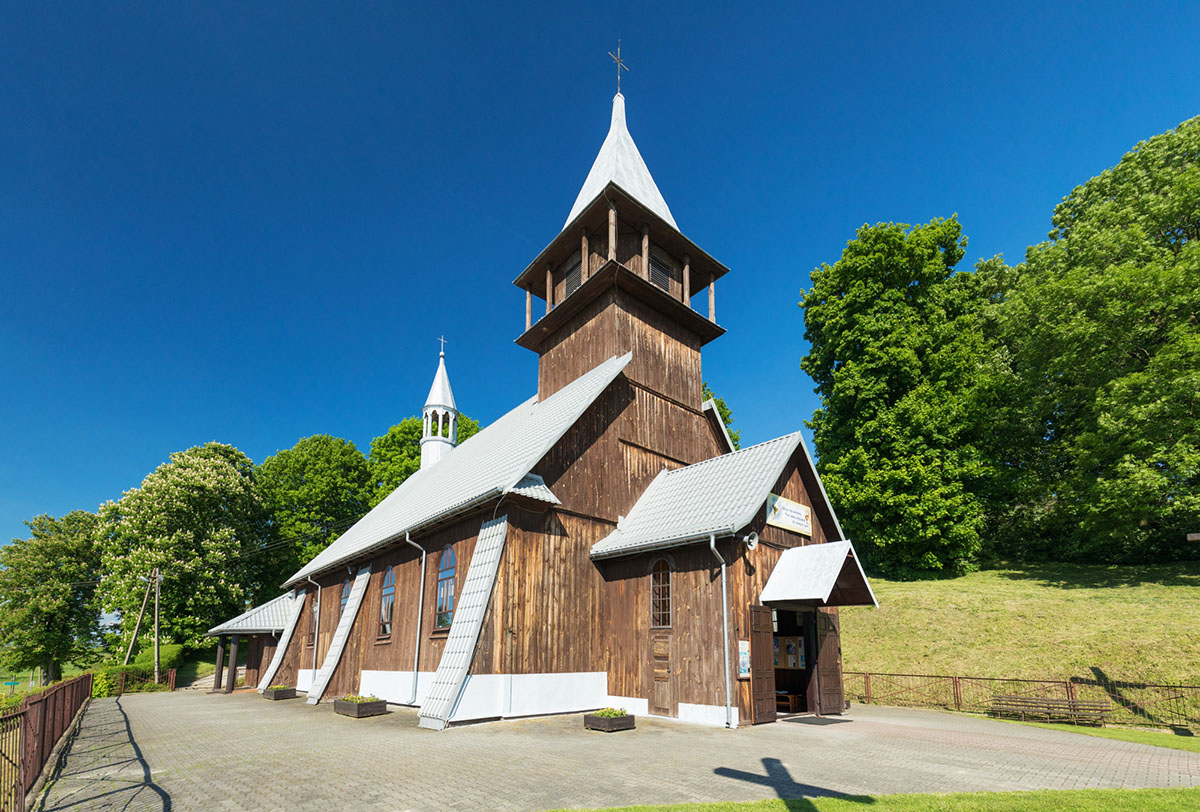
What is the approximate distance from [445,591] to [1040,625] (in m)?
17.9

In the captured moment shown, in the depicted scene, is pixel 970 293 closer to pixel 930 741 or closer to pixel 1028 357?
pixel 1028 357

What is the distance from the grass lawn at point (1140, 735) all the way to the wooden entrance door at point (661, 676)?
8.39 m

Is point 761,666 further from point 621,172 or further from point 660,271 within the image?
point 621,172

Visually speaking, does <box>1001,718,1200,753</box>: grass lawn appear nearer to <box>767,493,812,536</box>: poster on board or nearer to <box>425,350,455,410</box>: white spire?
<box>767,493,812,536</box>: poster on board

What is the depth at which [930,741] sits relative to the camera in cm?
1088

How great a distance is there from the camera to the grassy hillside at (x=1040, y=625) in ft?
52.6

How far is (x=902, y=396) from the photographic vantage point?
94.5ft

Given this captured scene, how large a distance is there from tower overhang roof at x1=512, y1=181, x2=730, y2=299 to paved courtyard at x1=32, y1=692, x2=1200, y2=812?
1460 centimetres

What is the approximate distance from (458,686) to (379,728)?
2002 millimetres

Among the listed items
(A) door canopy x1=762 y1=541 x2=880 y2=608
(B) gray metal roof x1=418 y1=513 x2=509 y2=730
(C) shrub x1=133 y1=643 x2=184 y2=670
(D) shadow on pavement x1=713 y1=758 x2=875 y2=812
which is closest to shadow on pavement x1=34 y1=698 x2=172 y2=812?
(B) gray metal roof x1=418 y1=513 x2=509 y2=730

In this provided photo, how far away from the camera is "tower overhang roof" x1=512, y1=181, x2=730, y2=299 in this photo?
63.8 ft

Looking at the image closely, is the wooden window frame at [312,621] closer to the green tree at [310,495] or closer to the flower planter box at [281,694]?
the flower planter box at [281,694]

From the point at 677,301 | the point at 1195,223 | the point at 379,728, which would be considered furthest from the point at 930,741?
the point at 1195,223

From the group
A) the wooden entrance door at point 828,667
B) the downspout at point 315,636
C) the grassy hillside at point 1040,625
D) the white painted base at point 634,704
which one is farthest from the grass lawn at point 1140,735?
the downspout at point 315,636
